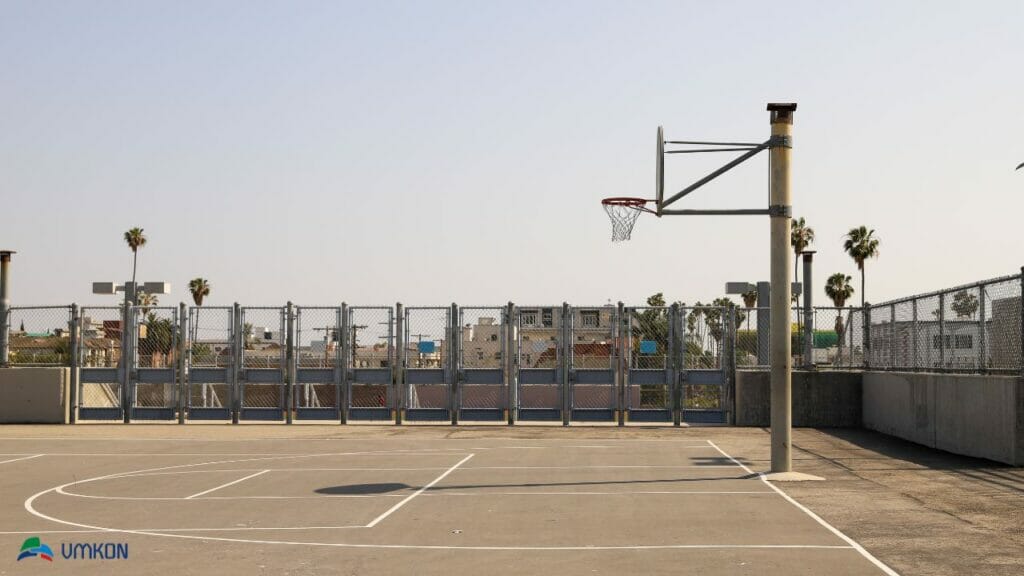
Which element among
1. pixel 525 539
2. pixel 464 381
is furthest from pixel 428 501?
pixel 464 381

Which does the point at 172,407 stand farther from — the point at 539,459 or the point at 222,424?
the point at 539,459

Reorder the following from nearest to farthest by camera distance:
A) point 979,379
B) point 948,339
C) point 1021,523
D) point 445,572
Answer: point 445,572 → point 1021,523 → point 979,379 → point 948,339

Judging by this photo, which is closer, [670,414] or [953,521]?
[953,521]

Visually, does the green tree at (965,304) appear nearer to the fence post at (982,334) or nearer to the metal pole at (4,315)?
the fence post at (982,334)

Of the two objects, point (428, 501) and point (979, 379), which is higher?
point (979, 379)

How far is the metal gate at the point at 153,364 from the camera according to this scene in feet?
108

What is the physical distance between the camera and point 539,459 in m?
22.0

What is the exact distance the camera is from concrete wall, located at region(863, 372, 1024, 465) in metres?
20.0

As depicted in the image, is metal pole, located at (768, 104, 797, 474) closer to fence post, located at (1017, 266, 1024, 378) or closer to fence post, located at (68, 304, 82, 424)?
fence post, located at (1017, 266, 1024, 378)

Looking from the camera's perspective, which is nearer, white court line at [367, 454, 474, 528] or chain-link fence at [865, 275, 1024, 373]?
white court line at [367, 454, 474, 528]

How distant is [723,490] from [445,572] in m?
7.43

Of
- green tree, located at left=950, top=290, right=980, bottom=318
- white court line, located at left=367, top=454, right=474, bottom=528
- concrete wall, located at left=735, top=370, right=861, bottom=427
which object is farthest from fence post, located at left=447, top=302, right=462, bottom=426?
green tree, located at left=950, top=290, right=980, bottom=318

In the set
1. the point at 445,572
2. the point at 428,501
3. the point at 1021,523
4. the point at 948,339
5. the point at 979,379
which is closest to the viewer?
the point at 445,572

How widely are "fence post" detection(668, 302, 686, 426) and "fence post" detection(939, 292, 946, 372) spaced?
29.8 ft
